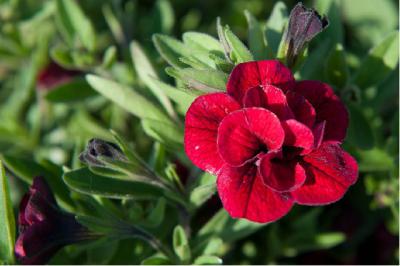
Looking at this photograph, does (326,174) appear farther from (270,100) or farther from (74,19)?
(74,19)

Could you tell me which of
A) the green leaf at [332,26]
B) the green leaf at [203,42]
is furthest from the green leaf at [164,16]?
the green leaf at [203,42]

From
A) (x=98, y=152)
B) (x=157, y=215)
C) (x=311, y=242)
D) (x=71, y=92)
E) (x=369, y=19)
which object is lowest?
(x=311, y=242)

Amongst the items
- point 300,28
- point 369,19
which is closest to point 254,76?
point 300,28

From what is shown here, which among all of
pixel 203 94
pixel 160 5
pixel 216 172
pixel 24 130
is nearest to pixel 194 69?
pixel 203 94

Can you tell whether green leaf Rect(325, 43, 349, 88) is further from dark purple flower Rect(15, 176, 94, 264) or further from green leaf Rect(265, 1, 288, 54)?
dark purple flower Rect(15, 176, 94, 264)

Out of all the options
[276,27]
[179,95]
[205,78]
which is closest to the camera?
[205,78]

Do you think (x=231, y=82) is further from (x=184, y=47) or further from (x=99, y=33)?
(x=99, y=33)
